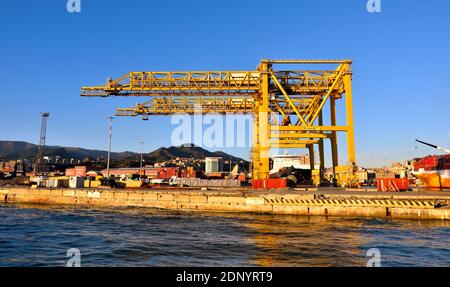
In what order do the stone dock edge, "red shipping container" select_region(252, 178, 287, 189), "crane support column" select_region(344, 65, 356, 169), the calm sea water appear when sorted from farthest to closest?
"red shipping container" select_region(252, 178, 287, 189) → "crane support column" select_region(344, 65, 356, 169) → the stone dock edge → the calm sea water

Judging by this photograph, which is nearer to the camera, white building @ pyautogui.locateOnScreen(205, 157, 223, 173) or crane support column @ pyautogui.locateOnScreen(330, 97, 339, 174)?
crane support column @ pyautogui.locateOnScreen(330, 97, 339, 174)

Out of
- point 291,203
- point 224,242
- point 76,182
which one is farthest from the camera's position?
point 76,182

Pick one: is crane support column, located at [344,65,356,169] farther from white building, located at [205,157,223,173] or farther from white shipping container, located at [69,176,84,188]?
white building, located at [205,157,223,173]

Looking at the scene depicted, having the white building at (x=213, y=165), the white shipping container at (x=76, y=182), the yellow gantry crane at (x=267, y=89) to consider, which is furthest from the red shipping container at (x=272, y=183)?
the white building at (x=213, y=165)

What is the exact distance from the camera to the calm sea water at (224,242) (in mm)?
14227

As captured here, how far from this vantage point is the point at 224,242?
18.4 metres

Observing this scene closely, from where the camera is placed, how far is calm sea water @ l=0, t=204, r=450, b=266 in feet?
46.7

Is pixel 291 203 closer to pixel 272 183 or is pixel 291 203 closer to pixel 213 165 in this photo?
pixel 272 183

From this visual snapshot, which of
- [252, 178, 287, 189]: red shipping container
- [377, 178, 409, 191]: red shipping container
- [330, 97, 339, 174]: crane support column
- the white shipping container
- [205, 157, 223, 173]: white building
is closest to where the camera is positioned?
[377, 178, 409, 191]: red shipping container

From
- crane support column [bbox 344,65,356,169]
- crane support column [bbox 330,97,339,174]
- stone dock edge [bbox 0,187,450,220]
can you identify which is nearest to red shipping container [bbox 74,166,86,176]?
stone dock edge [bbox 0,187,450,220]

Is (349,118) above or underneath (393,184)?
above

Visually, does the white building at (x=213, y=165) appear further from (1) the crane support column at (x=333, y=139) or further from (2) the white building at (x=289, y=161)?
(1) the crane support column at (x=333, y=139)

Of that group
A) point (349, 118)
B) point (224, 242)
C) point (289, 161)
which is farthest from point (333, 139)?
point (289, 161)
